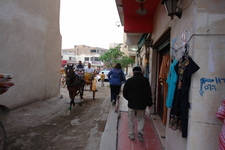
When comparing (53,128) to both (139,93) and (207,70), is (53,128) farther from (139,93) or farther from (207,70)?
(207,70)

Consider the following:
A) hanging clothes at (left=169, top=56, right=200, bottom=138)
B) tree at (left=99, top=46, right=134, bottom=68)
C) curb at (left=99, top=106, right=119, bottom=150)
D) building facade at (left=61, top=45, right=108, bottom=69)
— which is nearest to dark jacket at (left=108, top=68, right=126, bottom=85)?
curb at (left=99, top=106, right=119, bottom=150)

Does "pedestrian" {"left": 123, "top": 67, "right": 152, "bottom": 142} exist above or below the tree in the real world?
below

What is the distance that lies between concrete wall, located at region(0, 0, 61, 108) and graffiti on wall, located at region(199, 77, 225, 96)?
5.89 metres

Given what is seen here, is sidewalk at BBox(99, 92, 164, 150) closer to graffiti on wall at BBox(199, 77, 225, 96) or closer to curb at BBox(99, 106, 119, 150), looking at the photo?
curb at BBox(99, 106, 119, 150)

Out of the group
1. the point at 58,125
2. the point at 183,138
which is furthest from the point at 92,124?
the point at 183,138

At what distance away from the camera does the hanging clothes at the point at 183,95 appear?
2.29 meters

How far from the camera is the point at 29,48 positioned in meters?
6.93

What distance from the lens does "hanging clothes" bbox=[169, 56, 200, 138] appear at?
2.29 m

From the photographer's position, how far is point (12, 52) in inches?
236

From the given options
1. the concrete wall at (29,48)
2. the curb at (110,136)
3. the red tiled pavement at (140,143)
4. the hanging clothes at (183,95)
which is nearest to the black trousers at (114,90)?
the curb at (110,136)

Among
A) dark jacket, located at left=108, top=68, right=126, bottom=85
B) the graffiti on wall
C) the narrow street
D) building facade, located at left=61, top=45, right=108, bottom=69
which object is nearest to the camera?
the graffiti on wall

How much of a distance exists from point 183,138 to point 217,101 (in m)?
0.75

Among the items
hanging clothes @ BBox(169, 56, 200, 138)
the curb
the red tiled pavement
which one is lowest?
the red tiled pavement

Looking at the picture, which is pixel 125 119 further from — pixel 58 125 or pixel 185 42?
pixel 185 42
